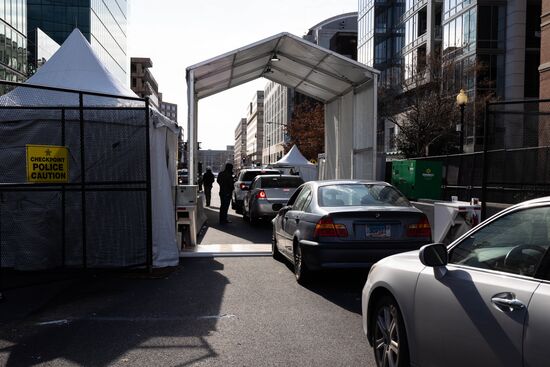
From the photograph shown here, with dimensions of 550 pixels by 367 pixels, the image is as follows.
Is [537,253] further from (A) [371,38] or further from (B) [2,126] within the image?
(A) [371,38]

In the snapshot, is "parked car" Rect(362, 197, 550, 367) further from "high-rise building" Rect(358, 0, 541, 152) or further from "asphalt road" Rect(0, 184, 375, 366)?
"high-rise building" Rect(358, 0, 541, 152)

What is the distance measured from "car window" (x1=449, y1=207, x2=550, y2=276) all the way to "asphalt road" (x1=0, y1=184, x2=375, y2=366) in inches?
66.7

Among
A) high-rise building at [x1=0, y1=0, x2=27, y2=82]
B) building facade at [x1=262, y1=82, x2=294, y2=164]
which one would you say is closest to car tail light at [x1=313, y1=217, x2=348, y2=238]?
high-rise building at [x1=0, y1=0, x2=27, y2=82]

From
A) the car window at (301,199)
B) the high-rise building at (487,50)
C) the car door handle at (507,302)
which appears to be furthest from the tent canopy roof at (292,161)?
the car door handle at (507,302)

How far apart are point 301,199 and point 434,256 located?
18.3 ft

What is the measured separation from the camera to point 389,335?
414 cm

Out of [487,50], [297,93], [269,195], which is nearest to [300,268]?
[269,195]

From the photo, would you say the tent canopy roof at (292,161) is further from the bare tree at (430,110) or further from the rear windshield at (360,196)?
the rear windshield at (360,196)

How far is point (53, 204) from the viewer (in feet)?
29.2

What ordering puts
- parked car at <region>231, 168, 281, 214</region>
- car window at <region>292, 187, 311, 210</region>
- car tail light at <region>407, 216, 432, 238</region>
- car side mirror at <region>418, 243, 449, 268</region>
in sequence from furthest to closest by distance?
parked car at <region>231, 168, 281, 214</region> → car window at <region>292, 187, 311, 210</region> → car tail light at <region>407, 216, 432, 238</region> → car side mirror at <region>418, 243, 449, 268</region>

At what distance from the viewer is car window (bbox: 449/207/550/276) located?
305cm

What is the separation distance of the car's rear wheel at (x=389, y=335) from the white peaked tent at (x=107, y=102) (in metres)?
5.55

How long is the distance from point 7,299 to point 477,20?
1493 inches

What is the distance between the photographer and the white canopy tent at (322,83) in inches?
592
